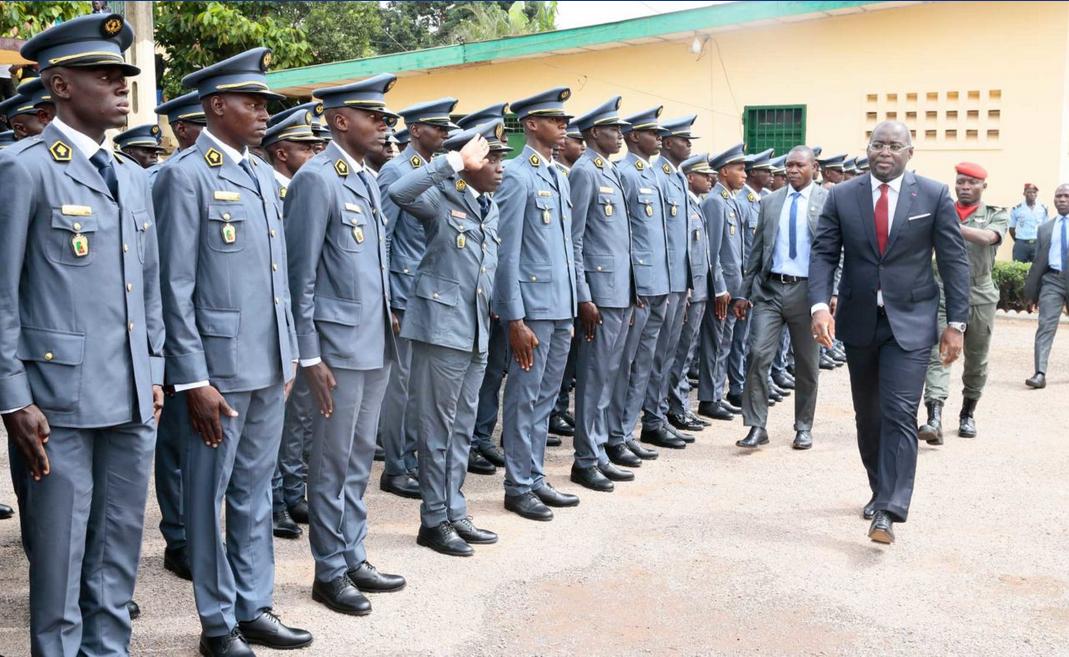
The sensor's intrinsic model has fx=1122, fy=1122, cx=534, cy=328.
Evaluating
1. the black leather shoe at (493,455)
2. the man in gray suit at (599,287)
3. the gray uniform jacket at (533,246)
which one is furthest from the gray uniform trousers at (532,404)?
the black leather shoe at (493,455)

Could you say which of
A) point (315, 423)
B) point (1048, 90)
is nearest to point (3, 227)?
point (315, 423)

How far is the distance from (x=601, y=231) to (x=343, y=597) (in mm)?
3220

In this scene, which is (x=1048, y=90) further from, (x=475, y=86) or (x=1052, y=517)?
(x=1052, y=517)

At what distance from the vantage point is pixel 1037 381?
37.1ft

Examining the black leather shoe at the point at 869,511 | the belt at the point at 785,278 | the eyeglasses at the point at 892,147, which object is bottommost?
the black leather shoe at the point at 869,511

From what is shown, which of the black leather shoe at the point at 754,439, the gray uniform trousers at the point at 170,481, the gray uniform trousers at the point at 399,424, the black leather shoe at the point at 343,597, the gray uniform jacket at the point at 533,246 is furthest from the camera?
the black leather shoe at the point at 754,439

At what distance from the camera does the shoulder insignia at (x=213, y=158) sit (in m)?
4.11

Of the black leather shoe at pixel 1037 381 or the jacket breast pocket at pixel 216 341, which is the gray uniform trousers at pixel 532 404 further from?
the black leather shoe at pixel 1037 381

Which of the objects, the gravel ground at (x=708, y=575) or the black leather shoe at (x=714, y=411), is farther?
the black leather shoe at (x=714, y=411)

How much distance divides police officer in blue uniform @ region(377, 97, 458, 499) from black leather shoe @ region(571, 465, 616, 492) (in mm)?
1018

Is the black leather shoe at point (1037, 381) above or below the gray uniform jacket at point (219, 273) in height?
below

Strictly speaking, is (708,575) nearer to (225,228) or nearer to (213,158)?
(225,228)

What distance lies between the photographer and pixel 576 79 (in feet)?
64.8

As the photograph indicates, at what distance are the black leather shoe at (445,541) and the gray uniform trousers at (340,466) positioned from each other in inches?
29.0
